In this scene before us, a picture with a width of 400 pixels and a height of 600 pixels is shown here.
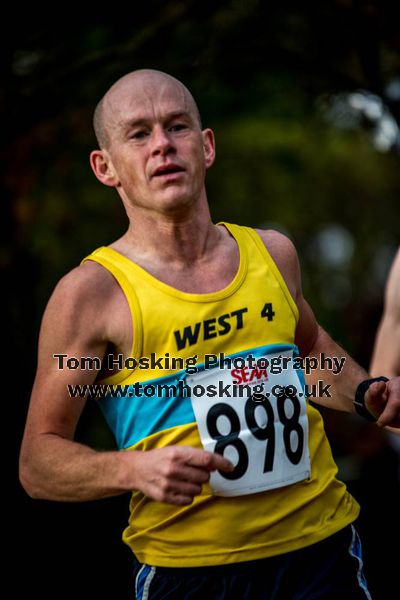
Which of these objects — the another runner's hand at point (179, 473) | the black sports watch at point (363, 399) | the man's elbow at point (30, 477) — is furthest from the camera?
the black sports watch at point (363, 399)

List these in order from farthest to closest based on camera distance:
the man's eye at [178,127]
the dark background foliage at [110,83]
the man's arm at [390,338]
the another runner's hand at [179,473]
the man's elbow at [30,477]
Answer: the dark background foliage at [110,83] < the man's arm at [390,338] < the man's eye at [178,127] < the man's elbow at [30,477] < the another runner's hand at [179,473]

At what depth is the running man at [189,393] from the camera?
3.02 m

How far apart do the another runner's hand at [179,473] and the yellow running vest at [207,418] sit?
1.28ft

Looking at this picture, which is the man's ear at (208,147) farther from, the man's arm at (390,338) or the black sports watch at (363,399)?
the man's arm at (390,338)

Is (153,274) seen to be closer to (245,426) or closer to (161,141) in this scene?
(161,141)

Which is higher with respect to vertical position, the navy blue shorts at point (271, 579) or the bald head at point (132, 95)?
the bald head at point (132, 95)

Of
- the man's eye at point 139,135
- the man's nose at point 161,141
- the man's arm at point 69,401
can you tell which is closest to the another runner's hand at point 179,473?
the man's arm at point 69,401

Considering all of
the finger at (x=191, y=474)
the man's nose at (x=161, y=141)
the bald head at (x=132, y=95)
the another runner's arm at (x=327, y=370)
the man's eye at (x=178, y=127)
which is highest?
the bald head at (x=132, y=95)

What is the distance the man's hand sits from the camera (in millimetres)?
3238

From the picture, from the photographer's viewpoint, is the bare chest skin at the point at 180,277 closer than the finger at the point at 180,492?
No

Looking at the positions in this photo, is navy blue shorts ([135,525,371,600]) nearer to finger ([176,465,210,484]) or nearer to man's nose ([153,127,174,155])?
finger ([176,465,210,484])

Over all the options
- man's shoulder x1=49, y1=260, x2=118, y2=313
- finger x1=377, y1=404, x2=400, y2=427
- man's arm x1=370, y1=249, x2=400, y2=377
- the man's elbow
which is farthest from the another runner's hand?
man's arm x1=370, y1=249, x2=400, y2=377

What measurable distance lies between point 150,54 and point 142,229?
2.64m

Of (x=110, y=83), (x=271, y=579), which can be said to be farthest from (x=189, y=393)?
(x=110, y=83)
